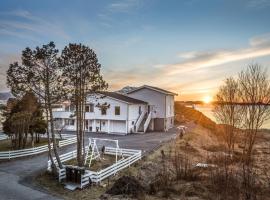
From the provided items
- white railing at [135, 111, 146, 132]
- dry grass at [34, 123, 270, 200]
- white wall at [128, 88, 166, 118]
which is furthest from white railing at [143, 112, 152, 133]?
dry grass at [34, 123, 270, 200]

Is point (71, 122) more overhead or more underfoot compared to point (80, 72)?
more underfoot

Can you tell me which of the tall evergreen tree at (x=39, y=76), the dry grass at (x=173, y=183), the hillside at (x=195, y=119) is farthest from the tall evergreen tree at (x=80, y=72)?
the hillside at (x=195, y=119)

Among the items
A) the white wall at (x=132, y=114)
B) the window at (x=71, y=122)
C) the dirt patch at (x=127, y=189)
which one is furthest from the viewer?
the window at (x=71, y=122)

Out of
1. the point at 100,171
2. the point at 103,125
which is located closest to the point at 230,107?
the point at 100,171

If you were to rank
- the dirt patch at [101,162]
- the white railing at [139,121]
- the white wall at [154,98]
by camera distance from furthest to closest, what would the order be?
the white wall at [154,98], the white railing at [139,121], the dirt patch at [101,162]

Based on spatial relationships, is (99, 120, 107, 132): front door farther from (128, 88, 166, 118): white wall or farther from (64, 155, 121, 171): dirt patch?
(64, 155, 121, 171): dirt patch

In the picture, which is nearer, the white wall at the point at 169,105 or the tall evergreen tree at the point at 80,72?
the tall evergreen tree at the point at 80,72

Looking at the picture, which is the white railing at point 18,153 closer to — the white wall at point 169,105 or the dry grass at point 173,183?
the dry grass at point 173,183

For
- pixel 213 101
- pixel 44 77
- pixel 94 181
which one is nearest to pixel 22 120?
pixel 44 77

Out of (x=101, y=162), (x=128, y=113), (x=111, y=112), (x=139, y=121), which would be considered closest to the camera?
(x=101, y=162)

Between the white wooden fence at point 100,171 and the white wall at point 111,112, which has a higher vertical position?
the white wall at point 111,112

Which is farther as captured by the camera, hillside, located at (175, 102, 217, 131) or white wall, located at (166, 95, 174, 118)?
hillside, located at (175, 102, 217, 131)

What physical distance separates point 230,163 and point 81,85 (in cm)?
1693

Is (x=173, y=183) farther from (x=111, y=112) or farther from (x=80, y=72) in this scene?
(x=111, y=112)
